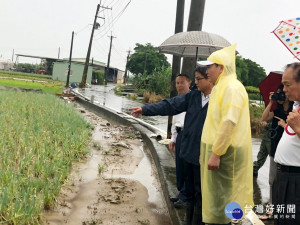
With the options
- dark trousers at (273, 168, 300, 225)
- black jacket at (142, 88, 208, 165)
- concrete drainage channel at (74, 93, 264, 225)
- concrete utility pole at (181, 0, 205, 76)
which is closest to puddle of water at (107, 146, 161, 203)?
concrete drainage channel at (74, 93, 264, 225)

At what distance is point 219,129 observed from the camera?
2156mm

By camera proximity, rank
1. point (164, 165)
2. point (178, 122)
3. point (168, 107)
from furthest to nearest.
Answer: point (164, 165), point (178, 122), point (168, 107)

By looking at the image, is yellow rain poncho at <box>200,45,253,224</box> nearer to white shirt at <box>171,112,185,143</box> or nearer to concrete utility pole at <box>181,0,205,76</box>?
white shirt at <box>171,112,185,143</box>

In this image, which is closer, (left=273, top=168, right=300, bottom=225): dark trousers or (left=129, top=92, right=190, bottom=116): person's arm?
(left=273, top=168, right=300, bottom=225): dark trousers

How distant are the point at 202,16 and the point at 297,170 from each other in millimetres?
4532

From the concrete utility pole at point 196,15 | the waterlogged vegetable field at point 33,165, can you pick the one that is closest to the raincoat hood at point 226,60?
the waterlogged vegetable field at point 33,165

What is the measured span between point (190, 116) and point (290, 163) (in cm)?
105

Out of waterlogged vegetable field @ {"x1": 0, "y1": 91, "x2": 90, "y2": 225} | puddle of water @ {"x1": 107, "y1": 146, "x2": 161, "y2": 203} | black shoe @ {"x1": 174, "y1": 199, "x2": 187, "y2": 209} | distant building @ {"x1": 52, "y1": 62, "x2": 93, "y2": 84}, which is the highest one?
distant building @ {"x1": 52, "y1": 62, "x2": 93, "y2": 84}

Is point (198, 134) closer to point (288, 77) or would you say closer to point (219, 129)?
point (219, 129)

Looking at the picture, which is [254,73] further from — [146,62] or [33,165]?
[33,165]

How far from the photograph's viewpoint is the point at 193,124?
2770 millimetres

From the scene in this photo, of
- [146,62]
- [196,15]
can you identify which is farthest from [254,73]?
[196,15]

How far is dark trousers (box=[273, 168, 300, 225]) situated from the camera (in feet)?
6.24

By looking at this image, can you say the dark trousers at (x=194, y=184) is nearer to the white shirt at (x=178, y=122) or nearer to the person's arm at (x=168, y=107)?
the person's arm at (x=168, y=107)
